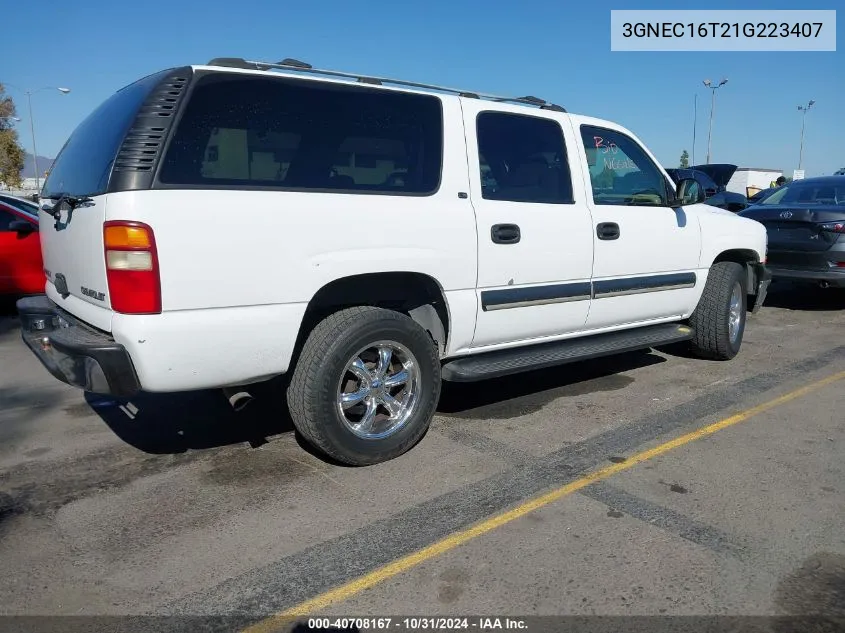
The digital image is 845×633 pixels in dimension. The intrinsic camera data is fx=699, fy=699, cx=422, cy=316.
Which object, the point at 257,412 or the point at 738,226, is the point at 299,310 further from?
the point at 738,226

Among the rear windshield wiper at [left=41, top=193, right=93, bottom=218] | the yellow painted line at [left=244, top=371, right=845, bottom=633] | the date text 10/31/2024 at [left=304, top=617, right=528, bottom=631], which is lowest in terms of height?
the date text 10/31/2024 at [left=304, top=617, right=528, bottom=631]

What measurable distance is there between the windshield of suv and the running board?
15.7 ft

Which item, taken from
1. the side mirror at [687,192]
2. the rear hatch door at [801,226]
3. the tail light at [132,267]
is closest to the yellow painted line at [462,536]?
the tail light at [132,267]

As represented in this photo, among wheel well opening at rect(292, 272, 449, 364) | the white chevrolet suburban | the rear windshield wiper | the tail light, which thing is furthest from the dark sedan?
the rear windshield wiper

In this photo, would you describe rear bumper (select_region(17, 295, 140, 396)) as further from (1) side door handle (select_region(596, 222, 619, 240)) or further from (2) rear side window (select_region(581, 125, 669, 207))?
(2) rear side window (select_region(581, 125, 669, 207))

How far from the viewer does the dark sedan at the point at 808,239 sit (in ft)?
26.4

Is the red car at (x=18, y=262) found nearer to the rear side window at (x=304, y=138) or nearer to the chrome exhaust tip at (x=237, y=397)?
the chrome exhaust tip at (x=237, y=397)

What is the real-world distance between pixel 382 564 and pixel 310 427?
95 centimetres

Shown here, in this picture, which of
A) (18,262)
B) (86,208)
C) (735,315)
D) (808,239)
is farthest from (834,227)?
(18,262)

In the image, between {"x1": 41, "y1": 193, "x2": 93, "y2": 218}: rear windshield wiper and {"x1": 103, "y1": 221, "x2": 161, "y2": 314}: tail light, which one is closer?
{"x1": 103, "y1": 221, "x2": 161, "y2": 314}: tail light

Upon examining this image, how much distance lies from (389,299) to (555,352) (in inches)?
51.7

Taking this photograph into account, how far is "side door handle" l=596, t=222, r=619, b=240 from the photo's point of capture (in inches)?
186

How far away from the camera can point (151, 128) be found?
3.13 meters

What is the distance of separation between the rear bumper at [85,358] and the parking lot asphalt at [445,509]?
2.03 feet
